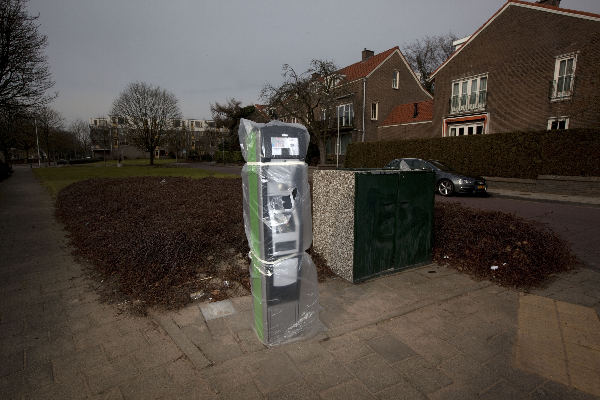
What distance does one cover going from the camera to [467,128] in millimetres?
22953

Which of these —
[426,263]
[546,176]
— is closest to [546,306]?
[426,263]

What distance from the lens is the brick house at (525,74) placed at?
53.9ft

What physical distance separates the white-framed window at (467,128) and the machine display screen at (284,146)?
2223cm

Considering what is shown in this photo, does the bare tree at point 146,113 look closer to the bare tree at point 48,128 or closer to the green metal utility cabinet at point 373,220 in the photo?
the bare tree at point 48,128

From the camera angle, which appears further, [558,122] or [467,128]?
[467,128]

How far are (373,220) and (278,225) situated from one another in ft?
5.72

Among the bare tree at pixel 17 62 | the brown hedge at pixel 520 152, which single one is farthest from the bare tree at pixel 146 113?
the brown hedge at pixel 520 152

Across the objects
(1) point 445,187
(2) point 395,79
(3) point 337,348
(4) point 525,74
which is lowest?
(3) point 337,348

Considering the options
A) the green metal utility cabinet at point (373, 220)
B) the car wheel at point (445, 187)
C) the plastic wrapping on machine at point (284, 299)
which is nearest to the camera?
the plastic wrapping on machine at point (284, 299)

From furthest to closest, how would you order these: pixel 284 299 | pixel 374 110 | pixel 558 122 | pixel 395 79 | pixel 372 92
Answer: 1. pixel 395 79
2. pixel 374 110
3. pixel 372 92
4. pixel 558 122
5. pixel 284 299

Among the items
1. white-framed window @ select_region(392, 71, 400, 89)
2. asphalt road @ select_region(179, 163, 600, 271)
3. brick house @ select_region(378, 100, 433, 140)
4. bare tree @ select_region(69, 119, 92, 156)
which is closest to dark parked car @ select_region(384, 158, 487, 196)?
asphalt road @ select_region(179, 163, 600, 271)

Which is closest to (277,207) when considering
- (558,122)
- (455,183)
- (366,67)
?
(455,183)

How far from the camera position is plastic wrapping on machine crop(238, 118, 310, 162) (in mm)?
2426

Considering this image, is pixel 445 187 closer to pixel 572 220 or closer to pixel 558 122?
pixel 572 220
